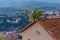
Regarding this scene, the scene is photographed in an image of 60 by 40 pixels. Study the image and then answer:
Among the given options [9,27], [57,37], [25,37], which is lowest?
[9,27]

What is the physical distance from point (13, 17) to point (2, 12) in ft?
21.8

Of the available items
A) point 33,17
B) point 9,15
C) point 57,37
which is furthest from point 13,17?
point 57,37

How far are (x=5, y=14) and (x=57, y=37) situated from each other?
76.1 meters

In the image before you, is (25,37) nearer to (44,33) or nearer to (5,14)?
(44,33)

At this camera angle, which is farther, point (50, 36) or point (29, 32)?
point (29, 32)

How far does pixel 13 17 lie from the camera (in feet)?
302

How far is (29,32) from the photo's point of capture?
22266 millimetres

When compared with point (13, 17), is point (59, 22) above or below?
above

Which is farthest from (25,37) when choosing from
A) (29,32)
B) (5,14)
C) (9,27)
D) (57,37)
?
(5,14)

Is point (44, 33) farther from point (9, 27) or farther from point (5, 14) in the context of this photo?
point (5, 14)

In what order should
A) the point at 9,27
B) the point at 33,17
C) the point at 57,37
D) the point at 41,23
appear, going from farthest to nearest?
the point at 9,27 < the point at 33,17 < the point at 41,23 < the point at 57,37

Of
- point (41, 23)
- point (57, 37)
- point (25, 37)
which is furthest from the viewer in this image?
point (25, 37)

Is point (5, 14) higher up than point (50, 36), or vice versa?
point (50, 36)

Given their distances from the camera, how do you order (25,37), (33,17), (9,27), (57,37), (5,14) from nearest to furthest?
(57,37) < (25,37) < (33,17) < (9,27) < (5,14)
